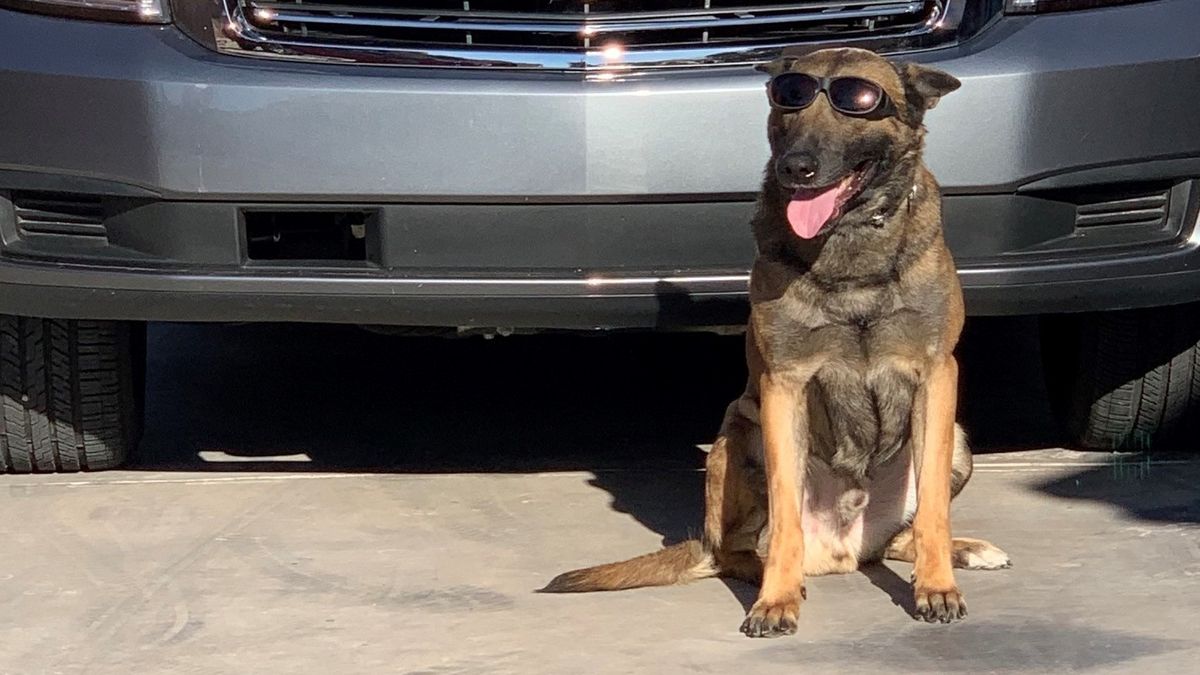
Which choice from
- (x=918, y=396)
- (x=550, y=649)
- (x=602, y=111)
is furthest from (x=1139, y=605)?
(x=602, y=111)

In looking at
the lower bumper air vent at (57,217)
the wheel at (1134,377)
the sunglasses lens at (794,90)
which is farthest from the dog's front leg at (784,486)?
the lower bumper air vent at (57,217)

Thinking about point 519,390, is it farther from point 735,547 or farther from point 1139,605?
point 1139,605

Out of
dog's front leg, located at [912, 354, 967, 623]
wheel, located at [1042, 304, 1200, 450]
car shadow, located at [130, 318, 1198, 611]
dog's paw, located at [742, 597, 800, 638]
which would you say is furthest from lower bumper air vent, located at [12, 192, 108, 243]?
wheel, located at [1042, 304, 1200, 450]

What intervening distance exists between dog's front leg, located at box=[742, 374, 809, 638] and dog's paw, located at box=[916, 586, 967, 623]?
229 millimetres

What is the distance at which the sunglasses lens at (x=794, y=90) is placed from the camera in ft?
12.1

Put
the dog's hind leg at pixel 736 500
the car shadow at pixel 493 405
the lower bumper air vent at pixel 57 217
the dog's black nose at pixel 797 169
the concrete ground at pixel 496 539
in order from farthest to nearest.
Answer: the car shadow at pixel 493 405
the lower bumper air vent at pixel 57 217
the dog's hind leg at pixel 736 500
the dog's black nose at pixel 797 169
the concrete ground at pixel 496 539

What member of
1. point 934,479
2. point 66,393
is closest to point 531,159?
point 934,479

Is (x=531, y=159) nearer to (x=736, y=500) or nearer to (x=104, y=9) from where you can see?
(x=736, y=500)

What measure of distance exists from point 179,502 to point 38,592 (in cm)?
67

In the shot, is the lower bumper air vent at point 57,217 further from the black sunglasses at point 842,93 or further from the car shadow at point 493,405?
the black sunglasses at point 842,93

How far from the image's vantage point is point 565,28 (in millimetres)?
4035

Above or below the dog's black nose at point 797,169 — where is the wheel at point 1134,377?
below

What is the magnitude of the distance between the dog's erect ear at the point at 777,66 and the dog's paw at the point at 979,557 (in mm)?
1026

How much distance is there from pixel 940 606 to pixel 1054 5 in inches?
49.4
